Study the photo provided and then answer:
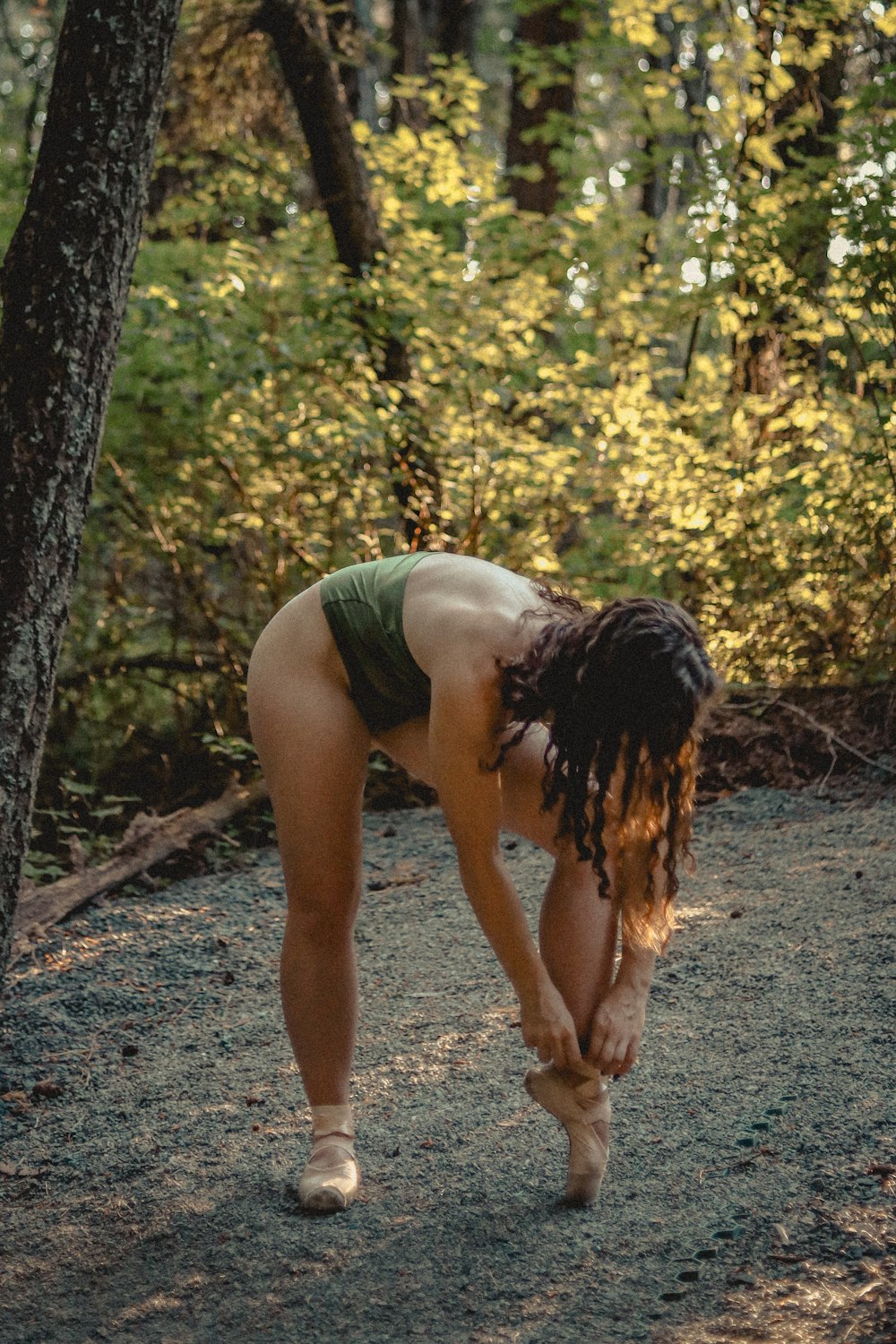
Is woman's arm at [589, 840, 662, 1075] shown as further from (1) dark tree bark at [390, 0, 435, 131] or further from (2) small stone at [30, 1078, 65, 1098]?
(1) dark tree bark at [390, 0, 435, 131]

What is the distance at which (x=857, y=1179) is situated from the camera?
2.57 m

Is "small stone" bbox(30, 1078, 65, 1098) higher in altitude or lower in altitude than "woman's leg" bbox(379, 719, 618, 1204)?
lower

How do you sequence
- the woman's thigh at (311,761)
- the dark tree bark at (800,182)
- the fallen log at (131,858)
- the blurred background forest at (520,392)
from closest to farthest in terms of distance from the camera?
the woman's thigh at (311,761) < the fallen log at (131,858) < the dark tree bark at (800,182) < the blurred background forest at (520,392)

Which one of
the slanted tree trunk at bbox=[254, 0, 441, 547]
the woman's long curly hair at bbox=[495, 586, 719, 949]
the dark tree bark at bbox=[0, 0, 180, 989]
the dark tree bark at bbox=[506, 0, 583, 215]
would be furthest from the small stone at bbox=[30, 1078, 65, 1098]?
the dark tree bark at bbox=[506, 0, 583, 215]

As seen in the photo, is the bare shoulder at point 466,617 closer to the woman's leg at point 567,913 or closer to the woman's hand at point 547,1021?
the woman's leg at point 567,913

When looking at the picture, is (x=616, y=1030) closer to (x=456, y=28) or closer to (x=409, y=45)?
(x=409, y=45)

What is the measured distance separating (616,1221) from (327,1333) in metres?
0.64

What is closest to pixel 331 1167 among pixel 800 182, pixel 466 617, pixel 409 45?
pixel 466 617

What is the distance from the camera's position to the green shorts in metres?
2.54

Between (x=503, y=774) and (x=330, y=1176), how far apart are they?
97 centimetres

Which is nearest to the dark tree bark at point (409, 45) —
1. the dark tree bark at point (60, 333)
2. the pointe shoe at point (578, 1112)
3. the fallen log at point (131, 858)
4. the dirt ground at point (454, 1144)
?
the fallen log at point (131, 858)

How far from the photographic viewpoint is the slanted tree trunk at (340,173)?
6688mm

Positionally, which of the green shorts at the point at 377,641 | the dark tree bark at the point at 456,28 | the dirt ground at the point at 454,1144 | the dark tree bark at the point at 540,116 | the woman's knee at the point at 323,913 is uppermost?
the dark tree bark at the point at 456,28

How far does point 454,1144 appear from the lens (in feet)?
9.80
